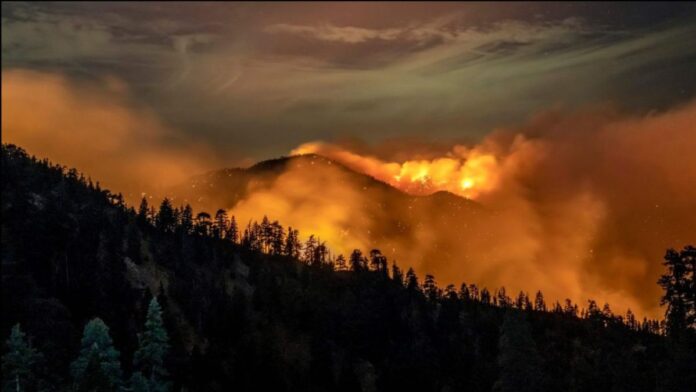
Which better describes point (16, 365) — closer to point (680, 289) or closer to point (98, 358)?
point (98, 358)

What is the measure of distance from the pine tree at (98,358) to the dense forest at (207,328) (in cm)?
25

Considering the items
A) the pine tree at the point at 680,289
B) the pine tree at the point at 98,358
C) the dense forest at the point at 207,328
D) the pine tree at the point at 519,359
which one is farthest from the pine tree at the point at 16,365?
the pine tree at the point at 680,289

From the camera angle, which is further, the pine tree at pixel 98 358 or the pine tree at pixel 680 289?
the pine tree at pixel 98 358

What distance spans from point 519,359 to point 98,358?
42.7 meters

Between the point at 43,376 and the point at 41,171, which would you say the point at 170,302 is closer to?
the point at 41,171

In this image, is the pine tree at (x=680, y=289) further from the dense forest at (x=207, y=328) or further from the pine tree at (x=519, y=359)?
the pine tree at (x=519, y=359)

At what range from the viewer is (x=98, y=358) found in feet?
212

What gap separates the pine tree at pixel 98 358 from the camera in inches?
2493

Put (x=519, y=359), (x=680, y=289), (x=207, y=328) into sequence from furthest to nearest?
(x=207, y=328)
(x=519, y=359)
(x=680, y=289)

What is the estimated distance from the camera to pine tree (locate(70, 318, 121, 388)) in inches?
2493

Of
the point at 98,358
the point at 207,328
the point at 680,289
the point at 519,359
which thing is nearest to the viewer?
the point at 680,289

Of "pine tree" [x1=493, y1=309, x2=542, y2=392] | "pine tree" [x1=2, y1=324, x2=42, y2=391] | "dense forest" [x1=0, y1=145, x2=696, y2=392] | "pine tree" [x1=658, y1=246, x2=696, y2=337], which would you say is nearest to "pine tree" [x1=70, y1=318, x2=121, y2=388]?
"dense forest" [x1=0, y1=145, x2=696, y2=392]

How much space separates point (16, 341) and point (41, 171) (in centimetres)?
14188

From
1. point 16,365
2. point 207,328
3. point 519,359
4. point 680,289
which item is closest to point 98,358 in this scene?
point 16,365
